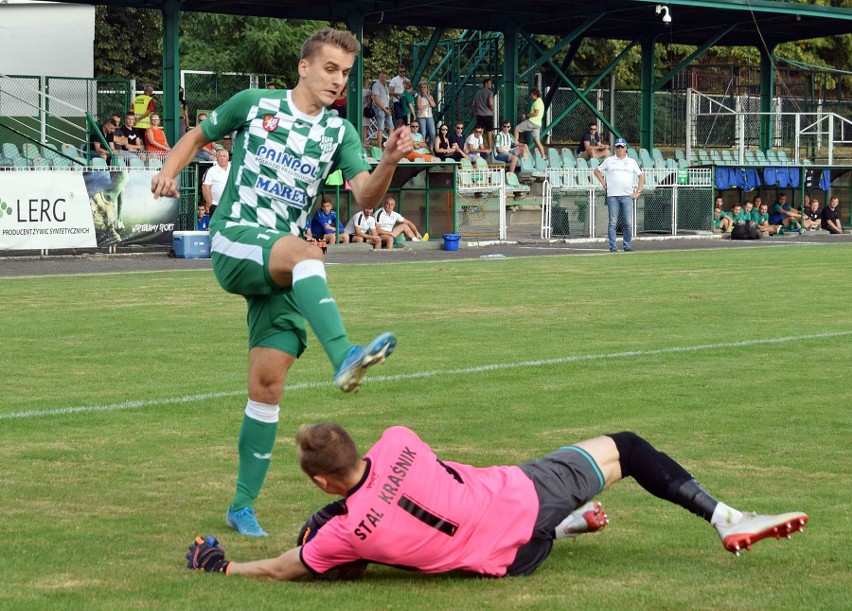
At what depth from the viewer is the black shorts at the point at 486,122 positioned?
37.0 meters

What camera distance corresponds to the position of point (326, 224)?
27172 mm

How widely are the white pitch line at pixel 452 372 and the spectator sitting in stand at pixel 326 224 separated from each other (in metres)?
15.1

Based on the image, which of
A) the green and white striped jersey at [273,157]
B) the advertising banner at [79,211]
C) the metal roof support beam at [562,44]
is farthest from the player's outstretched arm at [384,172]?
the metal roof support beam at [562,44]

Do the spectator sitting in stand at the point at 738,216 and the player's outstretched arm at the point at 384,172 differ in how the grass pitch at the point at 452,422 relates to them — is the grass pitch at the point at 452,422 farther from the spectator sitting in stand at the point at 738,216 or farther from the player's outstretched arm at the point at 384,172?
the spectator sitting in stand at the point at 738,216

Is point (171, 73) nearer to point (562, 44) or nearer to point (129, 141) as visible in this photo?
point (129, 141)

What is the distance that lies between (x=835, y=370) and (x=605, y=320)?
3897mm

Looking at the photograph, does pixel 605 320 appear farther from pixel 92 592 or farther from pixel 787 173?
pixel 787 173

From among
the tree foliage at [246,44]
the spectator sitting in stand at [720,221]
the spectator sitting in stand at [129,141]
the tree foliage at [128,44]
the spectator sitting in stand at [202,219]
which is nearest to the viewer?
the spectator sitting in stand at [202,219]

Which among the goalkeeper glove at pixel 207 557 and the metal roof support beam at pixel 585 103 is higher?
the metal roof support beam at pixel 585 103

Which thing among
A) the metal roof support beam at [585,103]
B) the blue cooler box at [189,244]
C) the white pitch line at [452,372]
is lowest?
the white pitch line at [452,372]

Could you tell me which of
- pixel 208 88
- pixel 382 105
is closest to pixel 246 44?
pixel 208 88

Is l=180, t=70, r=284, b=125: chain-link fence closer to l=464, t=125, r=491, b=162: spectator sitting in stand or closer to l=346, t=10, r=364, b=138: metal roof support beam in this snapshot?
l=346, t=10, r=364, b=138: metal roof support beam

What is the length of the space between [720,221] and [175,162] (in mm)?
30073

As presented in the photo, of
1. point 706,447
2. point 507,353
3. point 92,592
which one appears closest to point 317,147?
point 92,592
